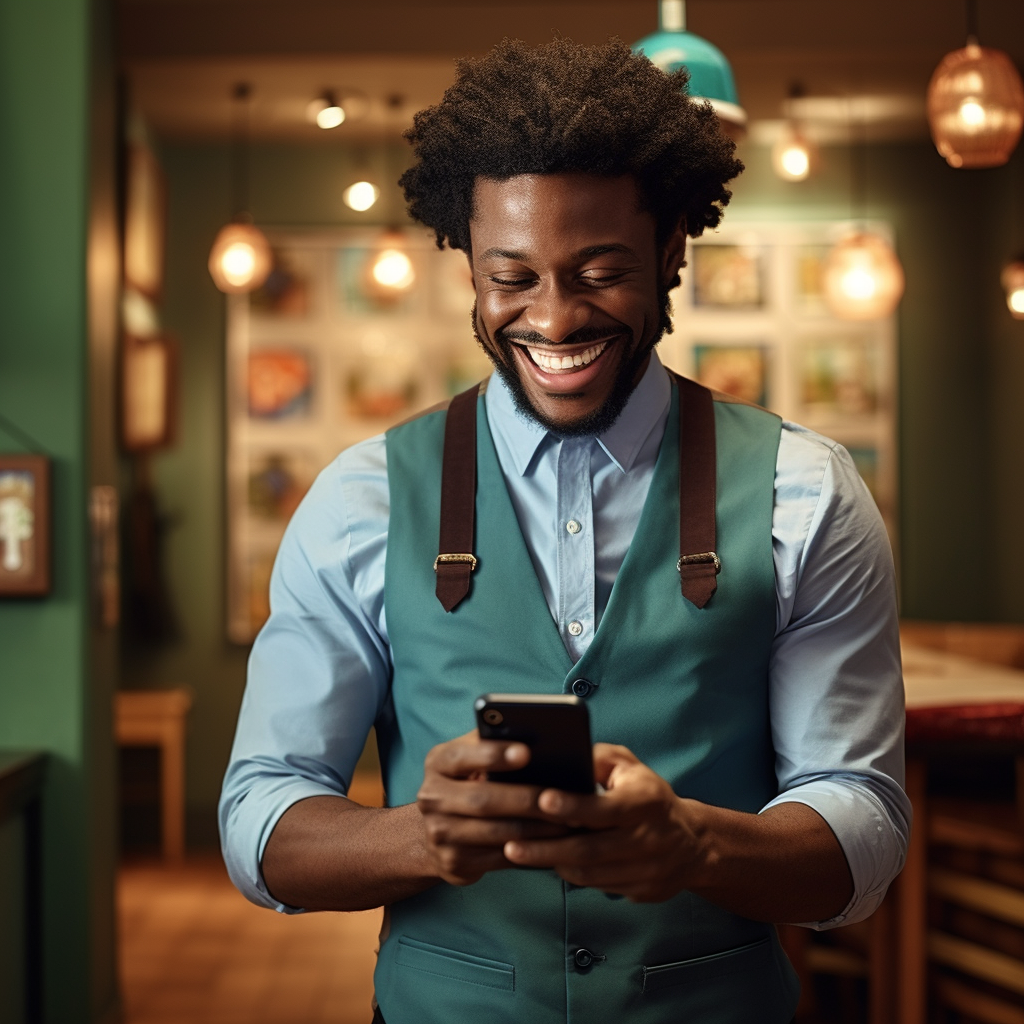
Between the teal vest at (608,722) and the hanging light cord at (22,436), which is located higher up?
the hanging light cord at (22,436)

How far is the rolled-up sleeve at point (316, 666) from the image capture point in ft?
4.18

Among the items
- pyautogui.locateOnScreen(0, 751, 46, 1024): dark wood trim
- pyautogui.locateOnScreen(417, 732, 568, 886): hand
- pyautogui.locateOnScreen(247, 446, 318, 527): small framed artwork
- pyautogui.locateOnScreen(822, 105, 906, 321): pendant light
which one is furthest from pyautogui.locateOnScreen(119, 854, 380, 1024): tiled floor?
pyautogui.locateOnScreen(822, 105, 906, 321): pendant light

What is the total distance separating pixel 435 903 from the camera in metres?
1.28

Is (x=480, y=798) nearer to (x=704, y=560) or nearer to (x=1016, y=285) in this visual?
(x=704, y=560)

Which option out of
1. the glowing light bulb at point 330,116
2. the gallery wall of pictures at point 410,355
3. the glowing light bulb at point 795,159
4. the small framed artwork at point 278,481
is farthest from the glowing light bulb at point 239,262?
the glowing light bulb at point 795,159

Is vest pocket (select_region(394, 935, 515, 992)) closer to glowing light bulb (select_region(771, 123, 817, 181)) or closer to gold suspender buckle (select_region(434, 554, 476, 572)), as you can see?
gold suspender buckle (select_region(434, 554, 476, 572))

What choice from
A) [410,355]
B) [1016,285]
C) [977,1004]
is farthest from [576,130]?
[410,355]

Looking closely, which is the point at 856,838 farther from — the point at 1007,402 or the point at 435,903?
the point at 1007,402

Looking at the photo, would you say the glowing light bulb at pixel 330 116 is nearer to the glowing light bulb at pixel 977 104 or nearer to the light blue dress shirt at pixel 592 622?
the glowing light bulb at pixel 977 104

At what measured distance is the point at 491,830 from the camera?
1013 mm

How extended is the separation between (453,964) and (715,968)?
270 millimetres

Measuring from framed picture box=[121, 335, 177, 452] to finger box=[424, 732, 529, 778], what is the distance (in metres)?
4.12

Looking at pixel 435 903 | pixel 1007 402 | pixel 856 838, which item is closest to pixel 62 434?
pixel 435 903

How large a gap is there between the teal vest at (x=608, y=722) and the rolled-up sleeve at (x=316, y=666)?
0.04m
